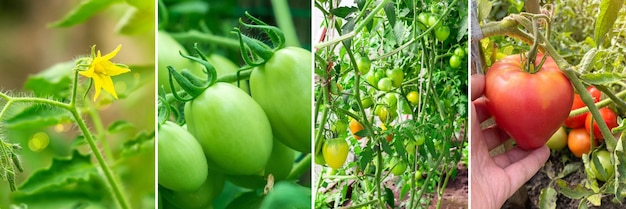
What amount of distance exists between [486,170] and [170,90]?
44 centimetres

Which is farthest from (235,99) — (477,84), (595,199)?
(595,199)

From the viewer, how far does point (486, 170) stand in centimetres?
84

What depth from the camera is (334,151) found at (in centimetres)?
75

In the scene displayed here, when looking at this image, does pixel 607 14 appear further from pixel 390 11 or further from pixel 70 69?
pixel 70 69

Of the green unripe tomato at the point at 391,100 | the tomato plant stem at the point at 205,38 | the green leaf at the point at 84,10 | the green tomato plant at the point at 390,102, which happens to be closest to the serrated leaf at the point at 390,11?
the green tomato plant at the point at 390,102

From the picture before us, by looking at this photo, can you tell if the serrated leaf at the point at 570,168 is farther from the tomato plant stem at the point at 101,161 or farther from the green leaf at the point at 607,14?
the tomato plant stem at the point at 101,161

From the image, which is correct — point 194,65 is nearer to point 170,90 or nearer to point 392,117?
point 170,90

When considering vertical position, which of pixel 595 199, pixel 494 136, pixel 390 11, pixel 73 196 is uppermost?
pixel 390 11

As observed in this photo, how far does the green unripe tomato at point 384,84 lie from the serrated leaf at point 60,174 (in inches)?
14.1

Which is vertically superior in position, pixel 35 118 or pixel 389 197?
pixel 35 118

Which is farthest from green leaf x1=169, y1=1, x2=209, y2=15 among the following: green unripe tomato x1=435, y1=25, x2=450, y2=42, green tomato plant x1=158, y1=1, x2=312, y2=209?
green unripe tomato x1=435, y1=25, x2=450, y2=42

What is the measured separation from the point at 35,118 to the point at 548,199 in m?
0.67

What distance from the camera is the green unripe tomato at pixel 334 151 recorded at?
2.45 feet

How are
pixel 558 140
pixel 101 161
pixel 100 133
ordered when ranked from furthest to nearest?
pixel 558 140, pixel 100 133, pixel 101 161
